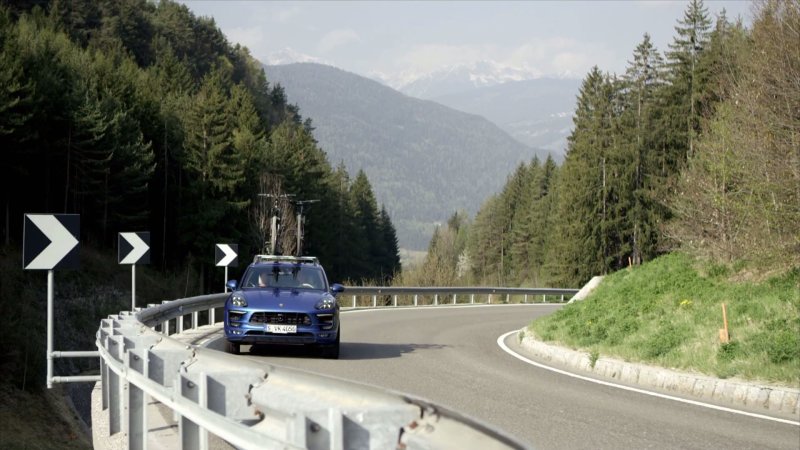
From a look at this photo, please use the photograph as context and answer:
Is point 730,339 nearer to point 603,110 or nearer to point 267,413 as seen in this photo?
point 267,413

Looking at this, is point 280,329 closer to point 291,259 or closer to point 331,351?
point 331,351

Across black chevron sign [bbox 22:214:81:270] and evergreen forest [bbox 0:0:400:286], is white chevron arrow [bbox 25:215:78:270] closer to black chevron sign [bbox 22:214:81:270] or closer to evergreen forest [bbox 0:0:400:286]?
black chevron sign [bbox 22:214:81:270]

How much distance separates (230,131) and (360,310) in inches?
1879

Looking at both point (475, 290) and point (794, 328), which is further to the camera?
point (475, 290)

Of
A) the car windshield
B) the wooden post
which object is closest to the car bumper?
the car windshield

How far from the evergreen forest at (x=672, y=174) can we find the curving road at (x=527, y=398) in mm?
5553

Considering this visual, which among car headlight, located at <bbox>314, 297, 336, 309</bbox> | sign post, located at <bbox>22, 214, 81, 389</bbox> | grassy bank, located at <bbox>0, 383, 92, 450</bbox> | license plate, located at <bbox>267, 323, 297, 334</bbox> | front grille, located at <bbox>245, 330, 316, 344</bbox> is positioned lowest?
grassy bank, located at <bbox>0, 383, 92, 450</bbox>

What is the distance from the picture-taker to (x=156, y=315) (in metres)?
16.2

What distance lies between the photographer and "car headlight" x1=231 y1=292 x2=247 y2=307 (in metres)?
15.2

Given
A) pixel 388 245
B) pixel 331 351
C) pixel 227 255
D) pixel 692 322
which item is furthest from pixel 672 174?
pixel 388 245

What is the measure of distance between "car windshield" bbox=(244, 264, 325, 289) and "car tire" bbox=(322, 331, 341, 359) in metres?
1.27

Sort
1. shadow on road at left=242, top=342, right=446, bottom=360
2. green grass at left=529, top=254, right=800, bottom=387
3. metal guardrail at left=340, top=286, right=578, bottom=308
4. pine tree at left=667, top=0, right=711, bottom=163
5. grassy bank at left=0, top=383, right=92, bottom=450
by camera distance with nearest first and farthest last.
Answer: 1. green grass at left=529, top=254, right=800, bottom=387
2. shadow on road at left=242, top=342, right=446, bottom=360
3. grassy bank at left=0, top=383, right=92, bottom=450
4. metal guardrail at left=340, top=286, right=578, bottom=308
5. pine tree at left=667, top=0, right=711, bottom=163

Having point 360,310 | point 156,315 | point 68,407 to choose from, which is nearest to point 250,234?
point 360,310

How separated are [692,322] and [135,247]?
35.7 feet
